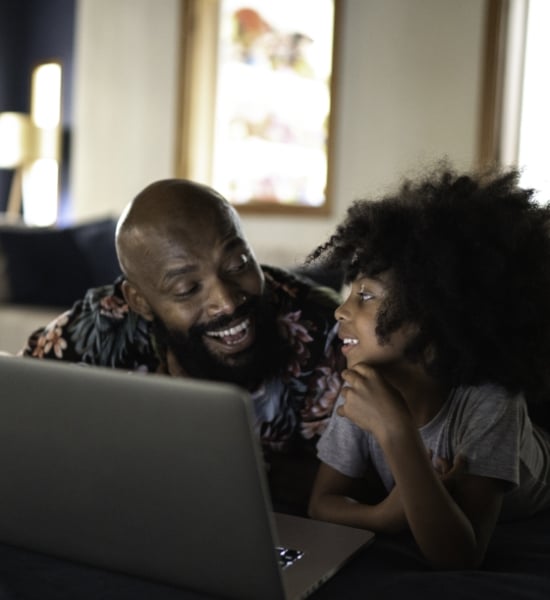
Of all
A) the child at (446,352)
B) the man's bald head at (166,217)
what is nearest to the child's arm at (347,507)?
the child at (446,352)

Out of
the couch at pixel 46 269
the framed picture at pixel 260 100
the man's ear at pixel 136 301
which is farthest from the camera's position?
the framed picture at pixel 260 100

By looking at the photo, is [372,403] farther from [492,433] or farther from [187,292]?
[187,292]

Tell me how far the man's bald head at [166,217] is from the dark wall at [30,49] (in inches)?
190

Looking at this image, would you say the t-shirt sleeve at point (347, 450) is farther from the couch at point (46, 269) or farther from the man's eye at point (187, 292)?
the couch at point (46, 269)

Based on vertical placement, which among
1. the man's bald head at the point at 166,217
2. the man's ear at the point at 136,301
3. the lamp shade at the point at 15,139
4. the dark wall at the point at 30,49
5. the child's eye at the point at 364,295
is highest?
the dark wall at the point at 30,49

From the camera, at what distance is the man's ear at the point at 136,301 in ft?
5.05

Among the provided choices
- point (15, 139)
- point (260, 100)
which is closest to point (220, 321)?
point (260, 100)

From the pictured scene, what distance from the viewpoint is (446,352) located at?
3.60 feet

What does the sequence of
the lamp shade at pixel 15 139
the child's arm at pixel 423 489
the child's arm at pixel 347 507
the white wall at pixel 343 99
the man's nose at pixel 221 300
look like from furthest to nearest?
the lamp shade at pixel 15 139
the white wall at pixel 343 99
the man's nose at pixel 221 300
the child's arm at pixel 347 507
the child's arm at pixel 423 489

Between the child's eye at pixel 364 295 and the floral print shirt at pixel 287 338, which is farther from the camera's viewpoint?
the floral print shirt at pixel 287 338

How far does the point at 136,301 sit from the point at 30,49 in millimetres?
5458

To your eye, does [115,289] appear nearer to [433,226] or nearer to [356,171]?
[433,226]

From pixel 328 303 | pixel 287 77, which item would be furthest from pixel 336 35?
pixel 328 303

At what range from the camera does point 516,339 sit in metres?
1.10
